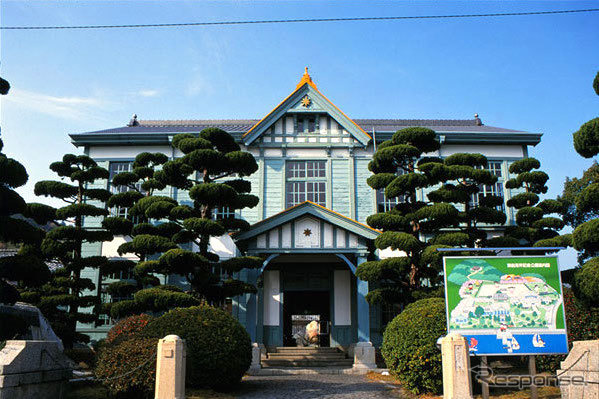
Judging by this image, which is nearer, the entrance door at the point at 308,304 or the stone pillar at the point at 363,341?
the stone pillar at the point at 363,341

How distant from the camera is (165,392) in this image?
862 centimetres

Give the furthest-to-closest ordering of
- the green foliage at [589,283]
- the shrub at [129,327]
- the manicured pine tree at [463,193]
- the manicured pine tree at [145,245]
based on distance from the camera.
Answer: the manicured pine tree at [463,193], the manicured pine tree at [145,245], the shrub at [129,327], the green foliage at [589,283]

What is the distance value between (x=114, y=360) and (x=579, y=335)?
388 inches

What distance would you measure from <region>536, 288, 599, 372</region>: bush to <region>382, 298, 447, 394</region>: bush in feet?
8.45

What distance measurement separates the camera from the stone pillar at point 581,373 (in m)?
8.62

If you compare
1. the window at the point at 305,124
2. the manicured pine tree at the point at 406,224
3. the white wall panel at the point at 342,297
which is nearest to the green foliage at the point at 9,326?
the manicured pine tree at the point at 406,224

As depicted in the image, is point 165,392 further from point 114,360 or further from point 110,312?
point 110,312

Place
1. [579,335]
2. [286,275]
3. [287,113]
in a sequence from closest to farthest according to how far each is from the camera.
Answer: [579,335] → [286,275] → [287,113]

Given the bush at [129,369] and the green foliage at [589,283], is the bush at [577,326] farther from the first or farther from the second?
the bush at [129,369]

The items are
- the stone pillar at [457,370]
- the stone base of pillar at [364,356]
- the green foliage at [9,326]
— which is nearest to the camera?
the stone pillar at [457,370]

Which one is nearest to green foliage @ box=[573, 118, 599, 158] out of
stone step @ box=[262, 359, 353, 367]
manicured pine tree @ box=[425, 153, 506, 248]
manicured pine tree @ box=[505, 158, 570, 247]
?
manicured pine tree @ box=[425, 153, 506, 248]

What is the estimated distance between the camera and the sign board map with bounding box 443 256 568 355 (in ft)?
30.9

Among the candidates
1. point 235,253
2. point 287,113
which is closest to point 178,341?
point 235,253

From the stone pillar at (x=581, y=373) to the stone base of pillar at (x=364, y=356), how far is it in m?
6.96
